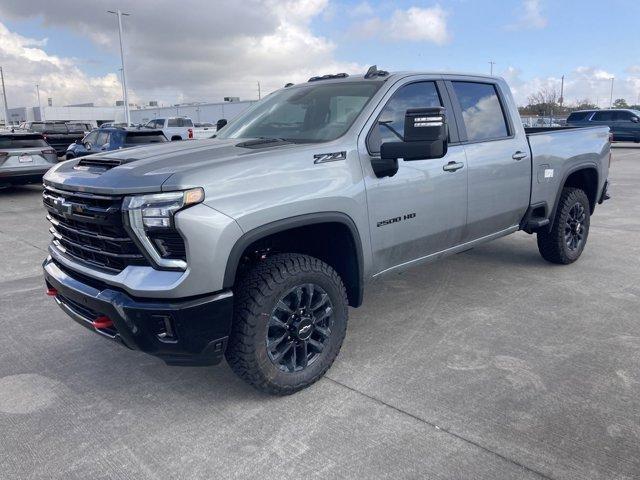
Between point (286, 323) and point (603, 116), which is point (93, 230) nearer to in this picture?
point (286, 323)

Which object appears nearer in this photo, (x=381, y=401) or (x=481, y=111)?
(x=381, y=401)

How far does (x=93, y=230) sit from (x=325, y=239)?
1403mm

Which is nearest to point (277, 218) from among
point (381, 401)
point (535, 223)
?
point (381, 401)

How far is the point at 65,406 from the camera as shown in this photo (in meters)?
3.23

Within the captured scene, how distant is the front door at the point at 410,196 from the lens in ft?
11.6

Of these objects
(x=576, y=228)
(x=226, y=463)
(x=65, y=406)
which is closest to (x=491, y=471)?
(x=226, y=463)

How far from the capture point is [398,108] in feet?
12.6

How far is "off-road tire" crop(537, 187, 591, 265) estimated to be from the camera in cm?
555

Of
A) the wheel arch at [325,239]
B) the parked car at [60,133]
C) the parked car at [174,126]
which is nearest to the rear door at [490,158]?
the wheel arch at [325,239]

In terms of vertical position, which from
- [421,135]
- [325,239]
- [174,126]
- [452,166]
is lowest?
[325,239]

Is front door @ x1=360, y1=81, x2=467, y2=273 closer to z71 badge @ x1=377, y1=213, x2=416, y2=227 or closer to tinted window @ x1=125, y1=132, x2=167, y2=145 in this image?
z71 badge @ x1=377, y1=213, x2=416, y2=227

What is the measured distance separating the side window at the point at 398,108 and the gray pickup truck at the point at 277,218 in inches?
0.5

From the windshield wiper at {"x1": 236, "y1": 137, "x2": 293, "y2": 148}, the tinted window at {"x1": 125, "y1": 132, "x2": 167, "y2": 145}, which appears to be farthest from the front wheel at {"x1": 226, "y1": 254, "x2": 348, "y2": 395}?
the tinted window at {"x1": 125, "y1": 132, "x2": 167, "y2": 145}

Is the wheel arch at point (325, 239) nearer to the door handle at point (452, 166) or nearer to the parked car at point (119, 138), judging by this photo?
the door handle at point (452, 166)
